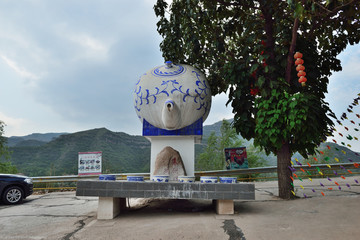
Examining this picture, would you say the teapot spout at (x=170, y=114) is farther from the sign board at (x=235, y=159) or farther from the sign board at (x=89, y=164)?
the sign board at (x=89, y=164)

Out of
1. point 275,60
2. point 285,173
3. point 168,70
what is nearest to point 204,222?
point 285,173

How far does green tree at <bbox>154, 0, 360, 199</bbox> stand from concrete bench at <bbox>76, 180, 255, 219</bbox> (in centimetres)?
189

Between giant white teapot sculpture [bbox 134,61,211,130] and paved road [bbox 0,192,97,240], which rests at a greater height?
giant white teapot sculpture [bbox 134,61,211,130]

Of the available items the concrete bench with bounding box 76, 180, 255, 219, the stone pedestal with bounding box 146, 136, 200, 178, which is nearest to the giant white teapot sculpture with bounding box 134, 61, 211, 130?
the stone pedestal with bounding box 146, 136, 200, 178

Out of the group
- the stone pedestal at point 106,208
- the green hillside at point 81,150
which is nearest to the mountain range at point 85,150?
the green hillside at point 81,150

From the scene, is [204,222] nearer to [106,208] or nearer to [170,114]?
[106,208]

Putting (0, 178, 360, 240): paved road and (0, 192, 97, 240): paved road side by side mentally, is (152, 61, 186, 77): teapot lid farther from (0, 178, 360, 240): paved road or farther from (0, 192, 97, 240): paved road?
(0, 192, 97, 240): paved road

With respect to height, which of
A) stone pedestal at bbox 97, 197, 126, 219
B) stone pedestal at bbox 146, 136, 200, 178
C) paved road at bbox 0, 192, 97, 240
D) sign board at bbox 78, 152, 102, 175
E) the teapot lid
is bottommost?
paved road at bbox 0, 192, 97, 240

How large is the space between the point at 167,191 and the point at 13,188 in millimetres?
5896

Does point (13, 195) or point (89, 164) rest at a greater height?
point (89, 164)

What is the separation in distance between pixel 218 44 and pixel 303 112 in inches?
125

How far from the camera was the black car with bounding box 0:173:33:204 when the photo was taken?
7590 millimetres

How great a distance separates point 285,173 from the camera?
6293 millimetres

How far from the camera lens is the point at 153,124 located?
261 inches
